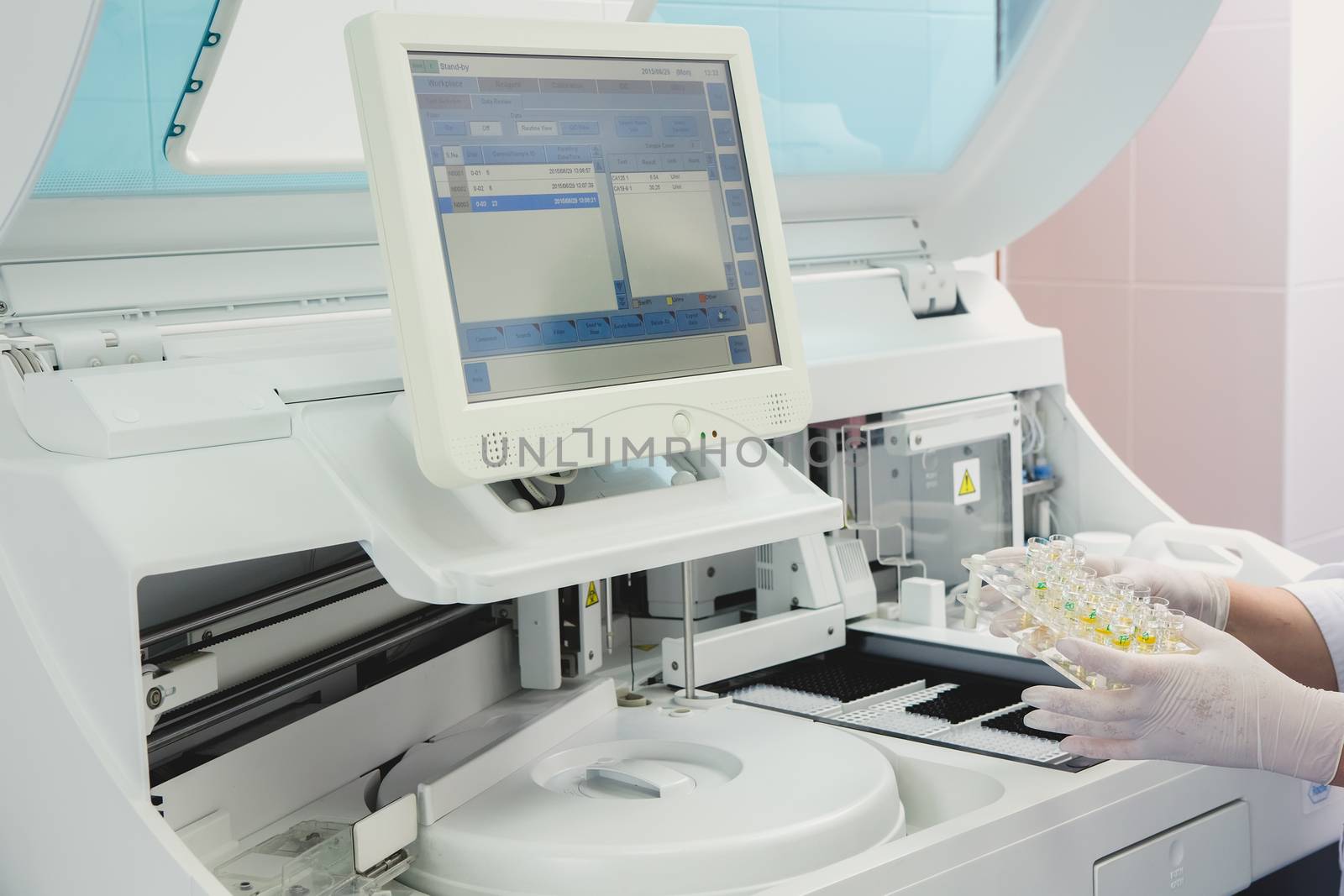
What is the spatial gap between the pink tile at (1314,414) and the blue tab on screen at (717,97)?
1.87 m

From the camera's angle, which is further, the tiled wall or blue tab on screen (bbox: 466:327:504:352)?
the tiled wall

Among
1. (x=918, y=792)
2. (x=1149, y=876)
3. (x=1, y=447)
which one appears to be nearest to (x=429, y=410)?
(x=1, y=447)

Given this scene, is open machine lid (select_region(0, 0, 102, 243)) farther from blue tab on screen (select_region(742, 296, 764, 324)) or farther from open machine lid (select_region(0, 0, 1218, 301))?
blue tab on screen (select_region(742, 296, 764, 324))

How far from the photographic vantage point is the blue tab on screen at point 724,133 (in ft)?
3.98

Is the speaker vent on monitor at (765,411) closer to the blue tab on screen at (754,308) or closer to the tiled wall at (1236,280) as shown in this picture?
the blue tab on screen at (754,308)

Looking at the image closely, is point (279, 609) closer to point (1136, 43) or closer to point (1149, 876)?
point (1149, 876)

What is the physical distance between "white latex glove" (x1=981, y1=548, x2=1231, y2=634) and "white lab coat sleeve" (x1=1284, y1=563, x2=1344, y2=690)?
0.33 feet

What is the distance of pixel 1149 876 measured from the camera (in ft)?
4.06

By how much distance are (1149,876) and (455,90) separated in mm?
893

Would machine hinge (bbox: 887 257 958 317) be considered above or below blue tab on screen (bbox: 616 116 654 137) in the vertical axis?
below

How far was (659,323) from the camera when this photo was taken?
1.17 m

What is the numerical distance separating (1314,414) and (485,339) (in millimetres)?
2245

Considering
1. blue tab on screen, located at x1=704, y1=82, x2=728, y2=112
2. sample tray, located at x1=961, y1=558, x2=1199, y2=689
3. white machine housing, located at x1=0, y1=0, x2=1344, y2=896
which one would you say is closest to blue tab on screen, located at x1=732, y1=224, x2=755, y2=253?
blue tab on screen, located at x1=704, y1=82, x2=728, y2=112

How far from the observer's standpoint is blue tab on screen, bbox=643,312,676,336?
1.16 m
